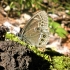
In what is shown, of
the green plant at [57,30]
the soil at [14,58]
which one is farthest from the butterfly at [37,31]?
the soil at [14,58]

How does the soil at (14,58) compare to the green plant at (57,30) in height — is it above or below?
above

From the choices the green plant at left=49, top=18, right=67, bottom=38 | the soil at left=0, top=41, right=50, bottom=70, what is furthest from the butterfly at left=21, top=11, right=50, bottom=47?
the soil at left=0, top=41, right=50, bottom=70

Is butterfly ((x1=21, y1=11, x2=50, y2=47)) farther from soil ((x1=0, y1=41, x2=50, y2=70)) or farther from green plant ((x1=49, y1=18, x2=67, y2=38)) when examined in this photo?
soil ((x1=0, y1=41, x2=50, y2=70))

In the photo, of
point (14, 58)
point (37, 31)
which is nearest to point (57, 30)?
point (37, 31)

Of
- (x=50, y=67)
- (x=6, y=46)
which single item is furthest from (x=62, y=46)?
(x=6, y=46)

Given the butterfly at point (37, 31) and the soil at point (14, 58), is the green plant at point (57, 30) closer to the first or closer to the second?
the butterfly at point (37, 31)

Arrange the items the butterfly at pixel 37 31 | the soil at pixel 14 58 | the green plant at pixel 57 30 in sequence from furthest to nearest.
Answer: the green plant at pixel 57 30, the butterfly at pixel 37 31, the soil at pixel 14 58

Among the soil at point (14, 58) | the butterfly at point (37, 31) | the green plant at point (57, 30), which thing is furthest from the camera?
the green plant at point (57, 30)

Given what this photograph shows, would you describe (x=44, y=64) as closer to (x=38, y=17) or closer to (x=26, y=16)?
(x=38, y=17)
